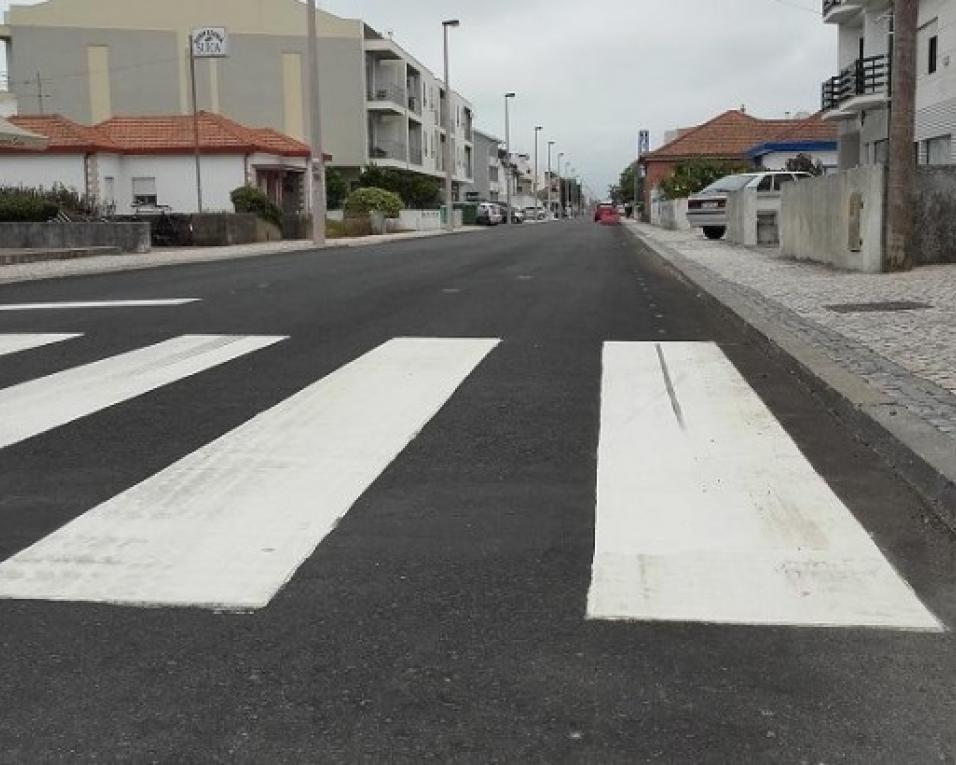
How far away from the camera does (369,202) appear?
5069cm

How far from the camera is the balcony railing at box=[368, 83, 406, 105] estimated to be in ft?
206

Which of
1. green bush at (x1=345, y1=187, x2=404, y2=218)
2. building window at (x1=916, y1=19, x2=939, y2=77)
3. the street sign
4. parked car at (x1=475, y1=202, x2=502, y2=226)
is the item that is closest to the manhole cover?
building window at (x1=916, y1=19, x2=939, y2=77)

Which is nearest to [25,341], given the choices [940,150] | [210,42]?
[940,150]

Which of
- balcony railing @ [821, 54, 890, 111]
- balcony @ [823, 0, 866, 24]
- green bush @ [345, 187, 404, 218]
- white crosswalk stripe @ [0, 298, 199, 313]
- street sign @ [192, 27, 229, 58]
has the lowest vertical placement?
white crosswalk stripe @ [0, 298, 199, 313]

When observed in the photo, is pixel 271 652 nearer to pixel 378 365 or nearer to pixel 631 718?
pixel 631 718

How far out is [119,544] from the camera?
402 centimetres

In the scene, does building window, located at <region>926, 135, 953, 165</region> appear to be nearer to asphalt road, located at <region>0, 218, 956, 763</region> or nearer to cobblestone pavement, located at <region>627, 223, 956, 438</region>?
cobblestone pavement, located at <region>627, 223, 956, 438</region>

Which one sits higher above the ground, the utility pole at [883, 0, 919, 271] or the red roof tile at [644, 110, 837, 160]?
the red roof tile at [644, 110, 837, 160]

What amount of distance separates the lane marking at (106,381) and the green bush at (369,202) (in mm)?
Answer: 41800

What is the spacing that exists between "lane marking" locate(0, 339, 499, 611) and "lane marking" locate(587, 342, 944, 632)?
1.11 meters

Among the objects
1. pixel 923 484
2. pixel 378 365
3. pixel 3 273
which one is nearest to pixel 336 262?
pixel 3 273

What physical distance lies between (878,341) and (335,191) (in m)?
52.0

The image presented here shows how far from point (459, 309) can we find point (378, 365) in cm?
419

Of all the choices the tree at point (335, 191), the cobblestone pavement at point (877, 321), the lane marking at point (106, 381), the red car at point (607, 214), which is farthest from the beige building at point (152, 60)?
the lane marking at point (106, 381)
